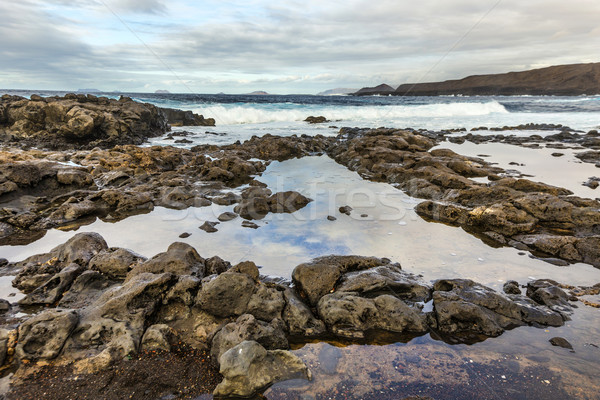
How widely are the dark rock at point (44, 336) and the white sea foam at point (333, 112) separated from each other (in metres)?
39.5

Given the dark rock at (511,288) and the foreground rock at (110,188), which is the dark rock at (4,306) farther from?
the dark rock at (511,288)

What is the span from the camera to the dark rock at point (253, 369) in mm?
3521

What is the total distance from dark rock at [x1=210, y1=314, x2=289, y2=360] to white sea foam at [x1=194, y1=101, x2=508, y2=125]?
40.0m

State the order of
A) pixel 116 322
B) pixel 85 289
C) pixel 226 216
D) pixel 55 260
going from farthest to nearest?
pixel 226 216
pixel 55 260
pixel 85 289
pixel 116 322

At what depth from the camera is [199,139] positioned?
26.0 m

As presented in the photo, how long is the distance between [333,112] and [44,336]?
50.5 m

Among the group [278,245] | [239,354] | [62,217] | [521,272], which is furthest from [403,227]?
[62,217]

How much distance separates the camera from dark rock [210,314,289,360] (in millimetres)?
4105

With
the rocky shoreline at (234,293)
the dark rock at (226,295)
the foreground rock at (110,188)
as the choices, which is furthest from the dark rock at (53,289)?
the foreground rock at (110,188)

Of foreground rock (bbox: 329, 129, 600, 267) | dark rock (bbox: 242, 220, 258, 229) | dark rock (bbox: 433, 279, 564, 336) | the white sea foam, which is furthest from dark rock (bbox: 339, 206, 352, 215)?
the white sea foam

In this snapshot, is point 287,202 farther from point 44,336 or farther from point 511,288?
point 44,336

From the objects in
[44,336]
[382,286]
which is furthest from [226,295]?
[382,286]

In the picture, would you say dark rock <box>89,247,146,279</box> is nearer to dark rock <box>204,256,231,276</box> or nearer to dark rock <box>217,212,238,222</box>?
dark rock <box>204,256,231,276</box>

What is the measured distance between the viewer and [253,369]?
3.65 m
